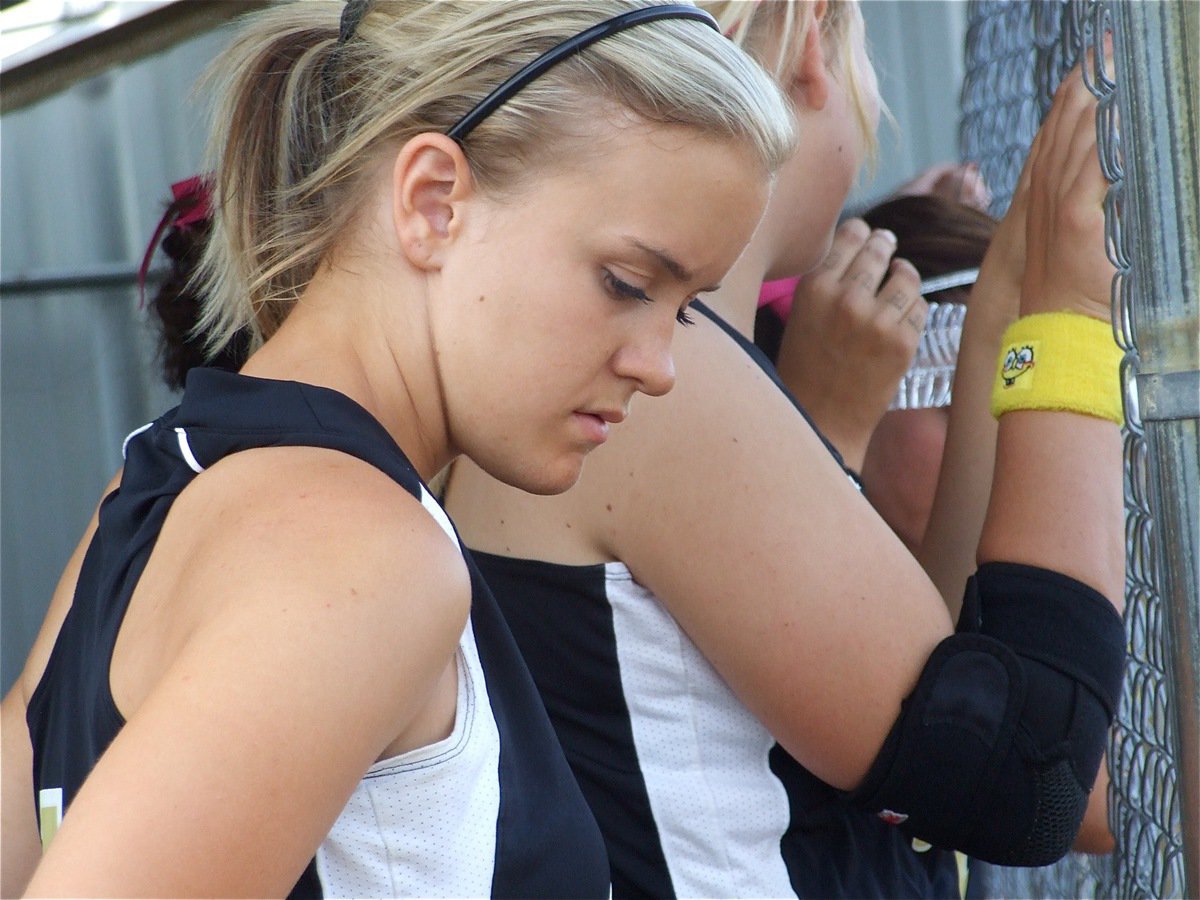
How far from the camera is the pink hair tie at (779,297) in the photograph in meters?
2.51

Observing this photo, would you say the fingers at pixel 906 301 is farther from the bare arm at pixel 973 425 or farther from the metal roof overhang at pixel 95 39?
the metal roof overhang at pixel 95 39

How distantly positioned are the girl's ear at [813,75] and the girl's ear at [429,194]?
2.50 ft

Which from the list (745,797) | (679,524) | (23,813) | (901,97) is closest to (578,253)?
(679,524)

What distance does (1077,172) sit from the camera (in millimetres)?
1635

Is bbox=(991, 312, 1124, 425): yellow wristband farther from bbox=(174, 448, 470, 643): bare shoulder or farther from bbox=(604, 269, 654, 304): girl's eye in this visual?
bbox=(174, 448, 470, 643): bare shoulder

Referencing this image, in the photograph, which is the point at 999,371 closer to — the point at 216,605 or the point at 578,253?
the point at 578,253

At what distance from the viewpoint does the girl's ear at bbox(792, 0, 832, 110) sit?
1.72m

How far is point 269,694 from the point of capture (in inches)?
30.4

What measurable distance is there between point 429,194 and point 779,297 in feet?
4.86

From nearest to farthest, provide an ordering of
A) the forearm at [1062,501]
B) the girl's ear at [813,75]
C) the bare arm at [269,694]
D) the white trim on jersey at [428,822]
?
the bare arm at [269,694] → the white trim on jersey at [428,822] → the forearm at [1062,501] → the girl's ear at [813,75]

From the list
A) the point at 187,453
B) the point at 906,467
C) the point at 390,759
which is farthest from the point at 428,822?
the point at 906,467

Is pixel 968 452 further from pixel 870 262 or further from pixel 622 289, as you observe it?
pixel 622 289

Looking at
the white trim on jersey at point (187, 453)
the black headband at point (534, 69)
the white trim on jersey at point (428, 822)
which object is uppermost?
the black headband at point (534, 69)

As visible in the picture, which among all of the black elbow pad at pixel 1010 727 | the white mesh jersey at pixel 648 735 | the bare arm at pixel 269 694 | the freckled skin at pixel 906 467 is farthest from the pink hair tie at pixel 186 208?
the freckled skin at pixel 906 467
